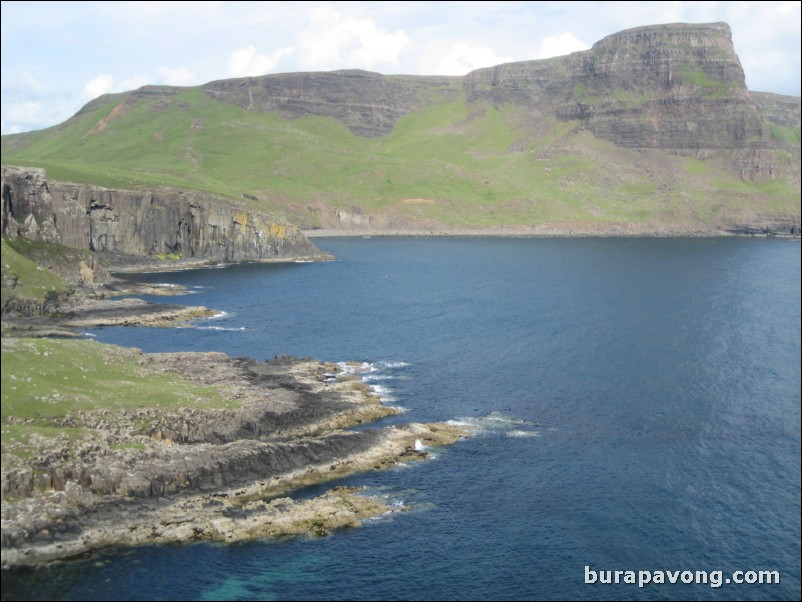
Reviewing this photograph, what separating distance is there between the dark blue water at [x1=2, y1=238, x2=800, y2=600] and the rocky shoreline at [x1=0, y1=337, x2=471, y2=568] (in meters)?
2.22

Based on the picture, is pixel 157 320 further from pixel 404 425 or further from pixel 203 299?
pixel 404 425

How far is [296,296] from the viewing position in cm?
16200

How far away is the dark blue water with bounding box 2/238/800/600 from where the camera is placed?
51250 mm

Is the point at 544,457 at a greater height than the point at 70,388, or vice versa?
the point at 70,388

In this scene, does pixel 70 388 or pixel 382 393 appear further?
pixel 382 393

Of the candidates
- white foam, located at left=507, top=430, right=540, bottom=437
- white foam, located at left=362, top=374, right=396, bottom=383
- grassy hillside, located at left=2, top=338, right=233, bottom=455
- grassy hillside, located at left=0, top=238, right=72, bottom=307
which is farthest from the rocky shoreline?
grassy hillside, located at left=0, top=238, right=72, bottom=307

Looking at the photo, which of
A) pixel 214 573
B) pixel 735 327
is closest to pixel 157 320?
pixel 214 573

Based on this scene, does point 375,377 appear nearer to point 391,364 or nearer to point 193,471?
point 391,364

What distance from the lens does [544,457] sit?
238 ft

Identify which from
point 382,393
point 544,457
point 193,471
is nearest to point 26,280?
point 382,393

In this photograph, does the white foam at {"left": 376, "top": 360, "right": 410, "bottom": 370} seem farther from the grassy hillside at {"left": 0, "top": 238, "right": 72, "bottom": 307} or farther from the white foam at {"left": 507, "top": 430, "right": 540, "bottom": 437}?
the grassy hillside at {"left": 0, "top": 238, "right": 72, "bottom": 307}

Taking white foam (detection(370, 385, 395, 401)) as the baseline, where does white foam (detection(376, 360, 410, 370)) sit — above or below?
above

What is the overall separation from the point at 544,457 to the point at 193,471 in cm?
3441

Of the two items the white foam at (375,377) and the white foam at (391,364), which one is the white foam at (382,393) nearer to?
the white foam at (375,377)
